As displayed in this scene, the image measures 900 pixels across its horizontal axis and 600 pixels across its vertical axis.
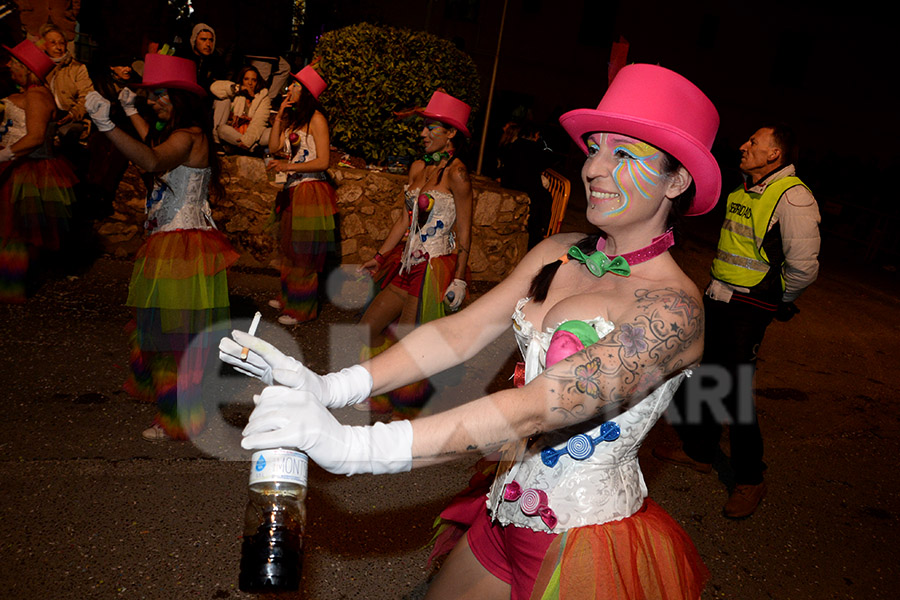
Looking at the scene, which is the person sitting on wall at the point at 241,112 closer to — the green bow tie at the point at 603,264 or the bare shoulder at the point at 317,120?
the bare shoulder at the point at 317,120

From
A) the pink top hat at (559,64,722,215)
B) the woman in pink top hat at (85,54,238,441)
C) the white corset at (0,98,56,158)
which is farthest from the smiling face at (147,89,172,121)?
the pink top hat at (559,64,722,215)

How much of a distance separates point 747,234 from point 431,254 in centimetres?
224

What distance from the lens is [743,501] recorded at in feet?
15.1

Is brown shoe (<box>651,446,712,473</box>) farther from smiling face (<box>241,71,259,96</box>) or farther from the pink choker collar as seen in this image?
smiling face (<box>241,71,259,96</box>)

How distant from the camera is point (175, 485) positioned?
3.99m

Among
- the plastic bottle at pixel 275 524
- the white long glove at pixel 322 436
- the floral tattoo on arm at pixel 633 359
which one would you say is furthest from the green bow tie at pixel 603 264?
the plastic bottle at pixel 275 524

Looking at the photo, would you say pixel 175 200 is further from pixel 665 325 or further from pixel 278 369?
pixel 665 325

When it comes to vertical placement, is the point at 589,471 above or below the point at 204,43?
below

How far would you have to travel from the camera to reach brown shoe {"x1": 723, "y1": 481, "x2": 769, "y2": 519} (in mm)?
4578

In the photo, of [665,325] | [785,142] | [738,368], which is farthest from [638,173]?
[738,368]

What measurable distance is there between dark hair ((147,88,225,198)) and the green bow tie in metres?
3.23

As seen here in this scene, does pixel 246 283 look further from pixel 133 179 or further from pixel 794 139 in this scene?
pixel 794 139

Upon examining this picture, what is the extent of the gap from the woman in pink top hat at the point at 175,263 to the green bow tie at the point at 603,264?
2.96 m

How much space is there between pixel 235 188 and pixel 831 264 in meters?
13.5
